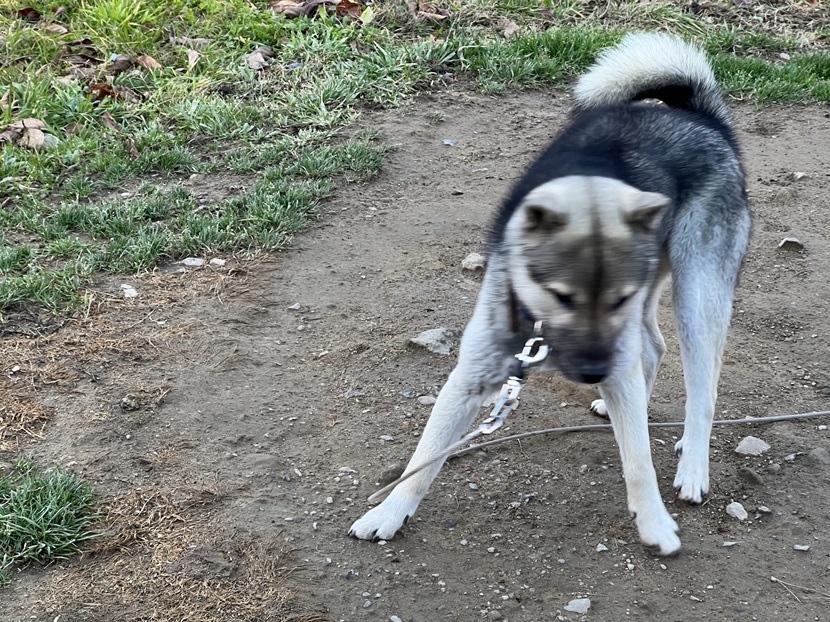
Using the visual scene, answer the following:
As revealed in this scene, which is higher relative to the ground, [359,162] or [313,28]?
[313,28]

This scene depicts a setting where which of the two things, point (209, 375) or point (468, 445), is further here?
point (209, 375)

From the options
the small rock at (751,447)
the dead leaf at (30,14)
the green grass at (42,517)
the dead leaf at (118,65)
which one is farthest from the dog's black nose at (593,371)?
the dead leaf at (30,14)

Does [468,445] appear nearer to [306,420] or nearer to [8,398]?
[306,420]

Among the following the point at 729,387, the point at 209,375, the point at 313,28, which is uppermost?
the point at 313,28

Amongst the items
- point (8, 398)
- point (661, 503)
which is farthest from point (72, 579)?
point (661, 503)

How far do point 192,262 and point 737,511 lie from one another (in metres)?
3.34

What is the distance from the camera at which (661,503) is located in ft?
11.0

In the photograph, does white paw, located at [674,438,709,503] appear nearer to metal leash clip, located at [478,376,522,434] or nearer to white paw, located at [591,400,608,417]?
white paw, located at [591,400,608,417]

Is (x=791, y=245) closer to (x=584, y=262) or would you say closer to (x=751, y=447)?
(x=751, y=447)

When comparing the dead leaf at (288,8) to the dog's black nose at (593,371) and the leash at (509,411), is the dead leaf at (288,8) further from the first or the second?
the dog's black nose at (593,371)

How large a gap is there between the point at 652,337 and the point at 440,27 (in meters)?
4.95

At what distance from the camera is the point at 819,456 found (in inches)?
150

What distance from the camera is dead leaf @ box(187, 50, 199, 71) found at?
7.18 meters

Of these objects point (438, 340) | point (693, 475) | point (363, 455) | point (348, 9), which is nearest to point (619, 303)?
point (693, 475)
